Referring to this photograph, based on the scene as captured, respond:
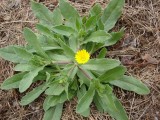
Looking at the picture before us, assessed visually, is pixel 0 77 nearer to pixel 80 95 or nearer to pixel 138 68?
pixel 80 95

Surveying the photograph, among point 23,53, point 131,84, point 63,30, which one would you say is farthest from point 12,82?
point 131,84

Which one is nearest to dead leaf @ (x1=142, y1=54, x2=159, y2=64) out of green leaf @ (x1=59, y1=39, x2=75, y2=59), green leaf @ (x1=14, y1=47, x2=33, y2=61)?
green leaf @ (x1=59, y1=39, x2=75, y2=59)

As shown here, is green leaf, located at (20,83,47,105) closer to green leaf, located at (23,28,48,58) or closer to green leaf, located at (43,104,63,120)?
green leaf, located at (43,104,63,120)

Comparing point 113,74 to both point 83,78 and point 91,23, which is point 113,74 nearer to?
point 83,78

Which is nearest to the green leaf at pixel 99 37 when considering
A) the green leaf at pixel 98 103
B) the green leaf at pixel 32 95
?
the green leaf at pixel 98 103

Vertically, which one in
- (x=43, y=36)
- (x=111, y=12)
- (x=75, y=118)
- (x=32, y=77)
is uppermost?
(x=111, y=12)

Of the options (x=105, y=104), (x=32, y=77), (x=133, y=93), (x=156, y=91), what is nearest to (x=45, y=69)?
(x=32, y=77)
